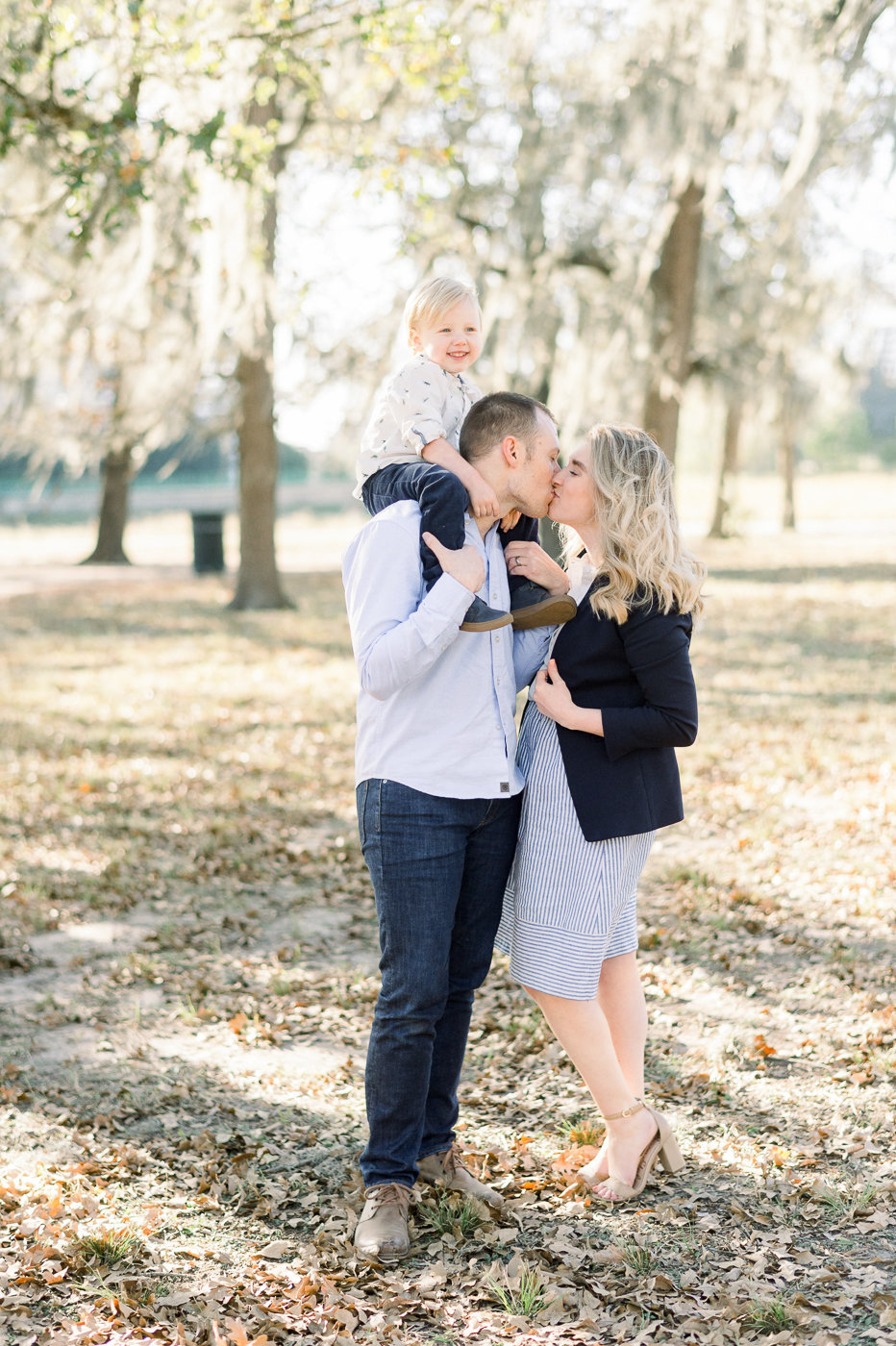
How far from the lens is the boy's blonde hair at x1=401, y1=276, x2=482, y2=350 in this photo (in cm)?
307

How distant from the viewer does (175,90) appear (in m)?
6.43

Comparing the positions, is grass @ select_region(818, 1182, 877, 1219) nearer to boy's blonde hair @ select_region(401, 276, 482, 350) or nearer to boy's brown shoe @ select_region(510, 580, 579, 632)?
boy's brown shoe @ select_region(510, 580, 579, 632)

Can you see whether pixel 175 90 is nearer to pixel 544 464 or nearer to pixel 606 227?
pixel 544 464

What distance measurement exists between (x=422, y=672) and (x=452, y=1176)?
135 centimetres

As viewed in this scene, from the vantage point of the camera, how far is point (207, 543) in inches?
781

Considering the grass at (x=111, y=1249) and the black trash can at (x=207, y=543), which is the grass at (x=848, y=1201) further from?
the black trash can at (x=207, y=543)

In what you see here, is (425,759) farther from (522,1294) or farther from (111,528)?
(111,528)

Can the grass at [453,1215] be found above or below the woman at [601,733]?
below

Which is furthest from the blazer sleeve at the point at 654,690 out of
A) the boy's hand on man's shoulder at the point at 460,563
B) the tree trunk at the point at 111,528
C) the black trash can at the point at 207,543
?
the tree trunk at the point at 111,528

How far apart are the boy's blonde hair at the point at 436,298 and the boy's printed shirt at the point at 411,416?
0.38 ft

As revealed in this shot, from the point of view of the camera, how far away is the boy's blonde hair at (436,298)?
10.1ft

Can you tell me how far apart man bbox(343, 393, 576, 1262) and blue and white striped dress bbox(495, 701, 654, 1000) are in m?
0.07

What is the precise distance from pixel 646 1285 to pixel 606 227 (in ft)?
43.2

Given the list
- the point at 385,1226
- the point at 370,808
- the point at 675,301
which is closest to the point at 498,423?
the point at 370,808
